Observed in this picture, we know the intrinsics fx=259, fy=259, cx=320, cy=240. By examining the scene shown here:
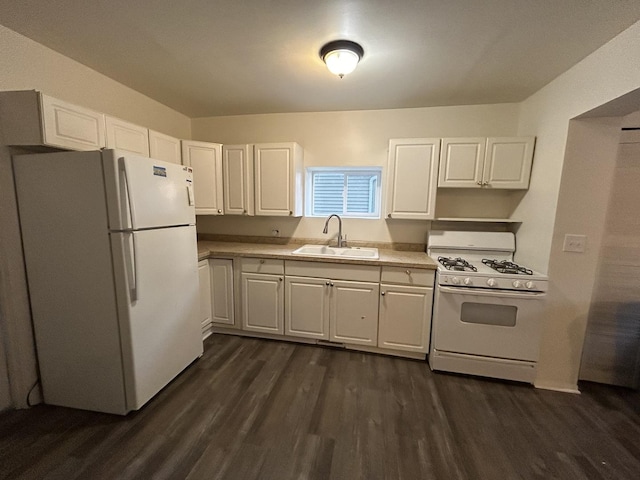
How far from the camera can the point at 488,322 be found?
2049 mm

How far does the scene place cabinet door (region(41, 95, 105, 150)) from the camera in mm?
1486

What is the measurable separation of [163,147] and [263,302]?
67.4 inches

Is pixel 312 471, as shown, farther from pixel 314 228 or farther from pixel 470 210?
pixel 470 210

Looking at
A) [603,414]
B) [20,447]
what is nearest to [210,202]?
[20,447]

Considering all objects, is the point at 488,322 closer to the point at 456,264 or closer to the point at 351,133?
the point at 456,264

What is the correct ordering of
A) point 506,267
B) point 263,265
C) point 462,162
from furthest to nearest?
point 263,265 → point 462,162 → point 506,267

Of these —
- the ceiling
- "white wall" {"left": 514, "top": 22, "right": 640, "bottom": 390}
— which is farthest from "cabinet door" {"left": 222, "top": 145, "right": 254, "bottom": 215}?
"white wall" {"left": 514, "top": 22, "right": 640, "bottom": 390}

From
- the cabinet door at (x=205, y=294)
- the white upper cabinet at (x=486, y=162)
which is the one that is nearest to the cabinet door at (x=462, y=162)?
the white upper cabinet at (x=486, y=162)

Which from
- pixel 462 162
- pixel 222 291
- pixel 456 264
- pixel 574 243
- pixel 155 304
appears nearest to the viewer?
pixel 155 304

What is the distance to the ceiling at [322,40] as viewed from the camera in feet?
4.32

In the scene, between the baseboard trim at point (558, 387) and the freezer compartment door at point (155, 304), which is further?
the baseboard trim at point (558, 387)

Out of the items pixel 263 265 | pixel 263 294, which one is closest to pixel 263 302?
pixel 263 294

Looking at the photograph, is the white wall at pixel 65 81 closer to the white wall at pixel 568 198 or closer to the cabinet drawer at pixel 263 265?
the cabinet drawer at pixel 263 265

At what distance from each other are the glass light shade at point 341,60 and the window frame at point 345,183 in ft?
3.95
